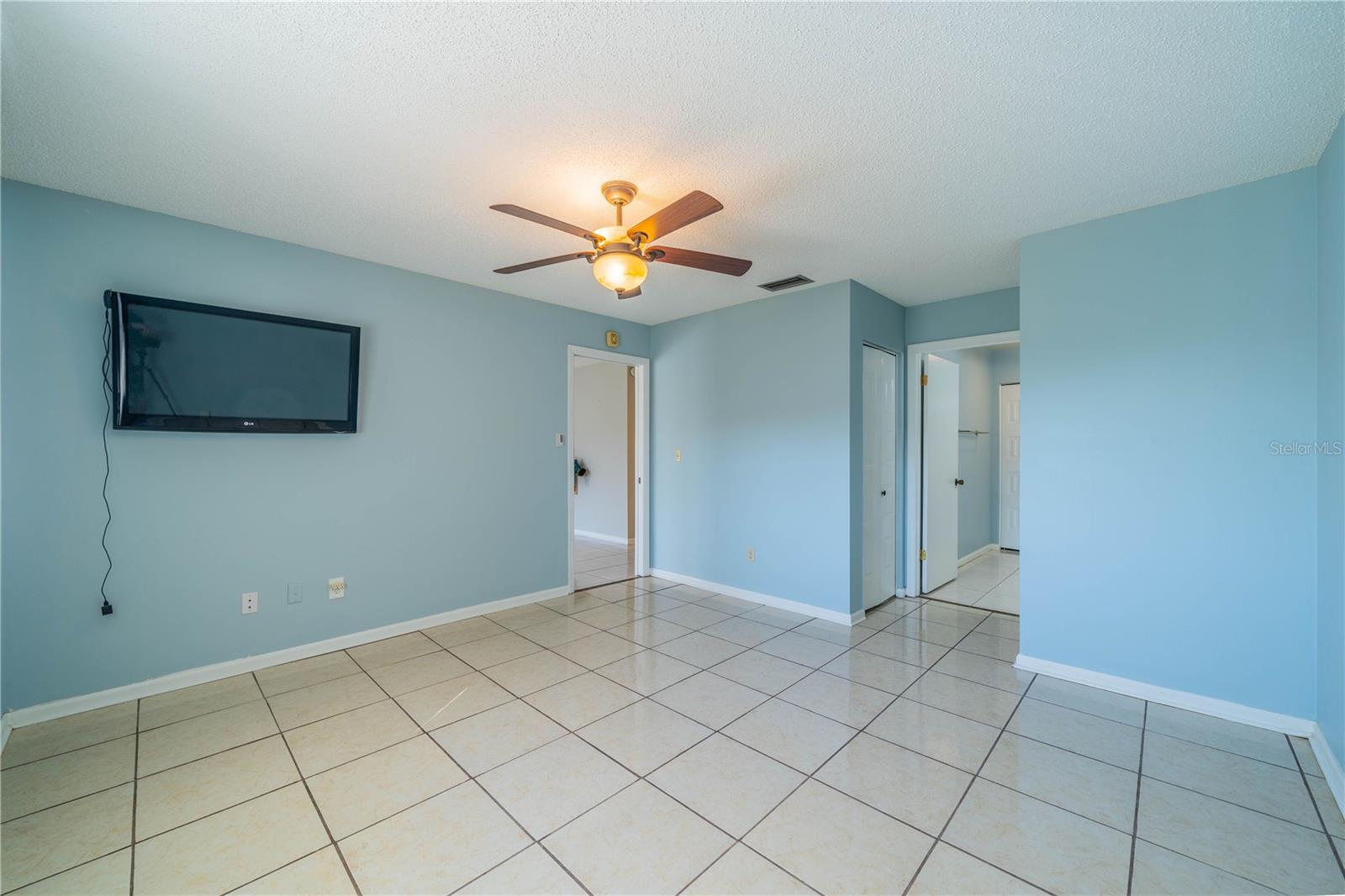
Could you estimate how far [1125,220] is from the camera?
2730 mm

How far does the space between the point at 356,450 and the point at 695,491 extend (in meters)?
2.75

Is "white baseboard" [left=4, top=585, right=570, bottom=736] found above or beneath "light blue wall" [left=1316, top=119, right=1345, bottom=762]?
beneath

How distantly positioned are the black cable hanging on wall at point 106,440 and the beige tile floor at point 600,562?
3.04 m

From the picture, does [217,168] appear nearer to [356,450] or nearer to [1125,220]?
[356,450]

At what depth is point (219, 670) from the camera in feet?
9.50

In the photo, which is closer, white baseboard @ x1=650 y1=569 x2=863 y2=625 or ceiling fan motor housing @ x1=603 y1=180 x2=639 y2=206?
ceiling fan motor housing @ x1=603 y1=180 x2=639 y2=206

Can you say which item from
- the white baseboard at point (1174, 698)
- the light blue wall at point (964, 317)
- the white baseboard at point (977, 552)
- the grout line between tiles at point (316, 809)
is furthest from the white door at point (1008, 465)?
the grout line between tiles at point (316, 809)

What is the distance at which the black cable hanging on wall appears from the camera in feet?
8.43

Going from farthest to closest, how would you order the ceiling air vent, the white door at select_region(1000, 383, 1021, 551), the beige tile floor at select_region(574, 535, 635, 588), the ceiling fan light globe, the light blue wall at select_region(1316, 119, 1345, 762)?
the white door at select_region(1000, 383, 1021, 551) < the beige tile floor at select_region(574, 535, 635, 588) < the ceiling air vent < the ceiling fan light globe < the light blue wall at select_region(1316, 119, 1345, 762)

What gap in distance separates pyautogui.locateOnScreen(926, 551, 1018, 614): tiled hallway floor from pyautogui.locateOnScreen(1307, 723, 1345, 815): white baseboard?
6.04 ft

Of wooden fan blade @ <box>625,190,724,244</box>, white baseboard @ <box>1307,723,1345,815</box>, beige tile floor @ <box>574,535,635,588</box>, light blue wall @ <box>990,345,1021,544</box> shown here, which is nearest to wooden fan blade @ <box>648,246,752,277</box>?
wooden fan blade @ <box>625,190,724,244</box>

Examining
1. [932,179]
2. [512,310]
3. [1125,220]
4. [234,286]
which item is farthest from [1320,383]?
[234,286]

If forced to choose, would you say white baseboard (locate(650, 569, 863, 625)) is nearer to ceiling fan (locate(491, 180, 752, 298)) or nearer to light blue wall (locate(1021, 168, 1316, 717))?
light blue wall (locate(1021, 168, 1316, 717))

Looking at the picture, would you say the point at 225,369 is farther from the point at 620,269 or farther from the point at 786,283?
the point at 786,283
